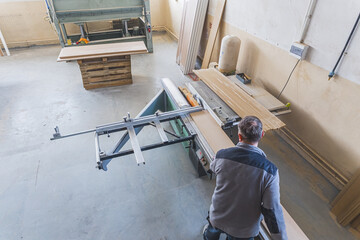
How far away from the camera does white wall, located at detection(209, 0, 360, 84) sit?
7.20 feet

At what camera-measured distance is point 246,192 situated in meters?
→ 1.30

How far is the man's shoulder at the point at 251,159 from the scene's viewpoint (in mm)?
1238

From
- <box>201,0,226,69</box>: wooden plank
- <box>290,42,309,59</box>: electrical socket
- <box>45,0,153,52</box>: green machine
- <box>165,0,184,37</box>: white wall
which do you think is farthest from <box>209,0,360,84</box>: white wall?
<box>165,0,184,37</box>: white wall

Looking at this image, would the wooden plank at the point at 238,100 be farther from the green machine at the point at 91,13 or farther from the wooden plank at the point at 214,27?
the green machine at the point at 91,13

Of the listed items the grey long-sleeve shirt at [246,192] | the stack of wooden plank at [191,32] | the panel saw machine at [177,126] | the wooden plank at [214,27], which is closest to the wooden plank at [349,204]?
the panel saw machine at [177,126]

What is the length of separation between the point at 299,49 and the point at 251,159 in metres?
2.11

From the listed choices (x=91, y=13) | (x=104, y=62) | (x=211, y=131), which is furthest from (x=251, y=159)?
(x=91, y=13)

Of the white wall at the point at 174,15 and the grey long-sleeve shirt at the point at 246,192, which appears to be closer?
the grey long-sleeve shirt at the point at 246,192

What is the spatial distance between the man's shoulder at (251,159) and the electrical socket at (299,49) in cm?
200

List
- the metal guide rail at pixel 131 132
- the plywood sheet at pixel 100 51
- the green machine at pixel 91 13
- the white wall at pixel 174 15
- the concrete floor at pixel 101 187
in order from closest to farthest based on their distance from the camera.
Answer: the metal guide rail at pixel 131 132, the concrete floor at pixel 101 187, the plywood sheet at pixel 100 51, the green machine at pixel 91 13, the white wall at pixel 174 15

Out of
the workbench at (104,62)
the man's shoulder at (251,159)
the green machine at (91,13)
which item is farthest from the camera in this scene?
the green machine at (91,13)

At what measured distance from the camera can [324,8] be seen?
2.38 m

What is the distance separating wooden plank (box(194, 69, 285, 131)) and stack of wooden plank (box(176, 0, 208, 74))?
175cm

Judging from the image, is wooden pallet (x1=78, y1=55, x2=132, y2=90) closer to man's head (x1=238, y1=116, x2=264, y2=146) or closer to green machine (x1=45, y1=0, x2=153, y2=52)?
green machine (x1=45, y1=0, x2=153, y2=52)
